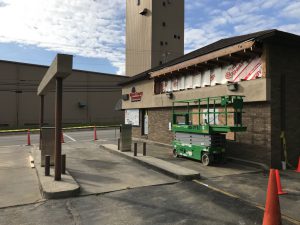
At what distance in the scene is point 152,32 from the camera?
51281 mm

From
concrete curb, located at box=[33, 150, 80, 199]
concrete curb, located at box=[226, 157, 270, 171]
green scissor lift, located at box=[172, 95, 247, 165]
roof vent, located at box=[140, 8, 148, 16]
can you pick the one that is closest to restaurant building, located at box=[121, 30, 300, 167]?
concrete curb, located at box=[226, 157, 270, 171]

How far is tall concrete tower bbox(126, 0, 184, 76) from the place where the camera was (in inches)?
2028

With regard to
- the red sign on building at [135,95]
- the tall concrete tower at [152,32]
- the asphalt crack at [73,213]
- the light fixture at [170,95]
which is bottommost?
the asphalt crack at [73,213]

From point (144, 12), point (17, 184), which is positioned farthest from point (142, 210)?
point (144, 12)

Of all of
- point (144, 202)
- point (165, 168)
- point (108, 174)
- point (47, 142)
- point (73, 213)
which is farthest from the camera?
point (47, 142)

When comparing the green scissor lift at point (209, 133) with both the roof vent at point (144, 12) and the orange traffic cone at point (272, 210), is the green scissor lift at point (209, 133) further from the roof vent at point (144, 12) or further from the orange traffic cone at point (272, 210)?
the roof vent at point (144, 12)

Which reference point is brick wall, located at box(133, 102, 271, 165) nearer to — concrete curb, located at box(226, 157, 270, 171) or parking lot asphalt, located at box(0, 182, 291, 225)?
concrete curb, located at box(226, 157, 270, 171)

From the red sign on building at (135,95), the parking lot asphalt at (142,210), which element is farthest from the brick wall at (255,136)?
the red sign on building at (135,95)

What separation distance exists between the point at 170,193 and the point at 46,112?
1559 inches

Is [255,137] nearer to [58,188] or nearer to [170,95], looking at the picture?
[170,95]

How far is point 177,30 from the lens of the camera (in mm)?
56500

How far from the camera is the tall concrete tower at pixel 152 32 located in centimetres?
5150

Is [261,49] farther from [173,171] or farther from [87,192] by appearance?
[87,192]

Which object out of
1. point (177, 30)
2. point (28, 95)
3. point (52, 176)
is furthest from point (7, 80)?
point (52, 176)
